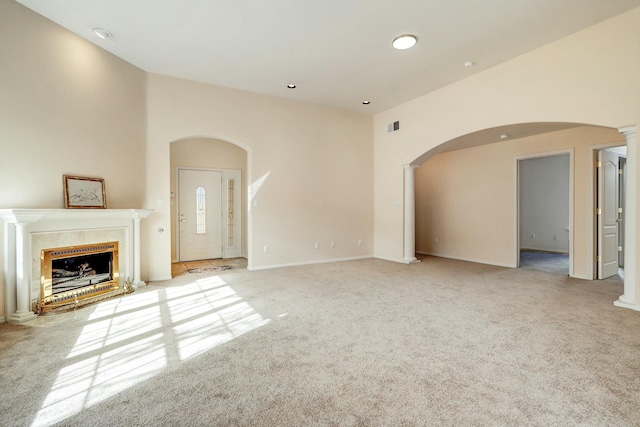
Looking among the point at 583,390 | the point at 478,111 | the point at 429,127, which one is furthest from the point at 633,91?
the point at 583,390

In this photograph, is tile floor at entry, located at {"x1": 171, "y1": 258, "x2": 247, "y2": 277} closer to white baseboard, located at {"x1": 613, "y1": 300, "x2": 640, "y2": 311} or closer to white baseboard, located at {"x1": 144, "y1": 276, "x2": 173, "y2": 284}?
white baseboard, located at {"x1": 144, "y1": 276, "x2": 173, "y2": 284}

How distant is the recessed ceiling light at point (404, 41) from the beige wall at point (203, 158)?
4401mm

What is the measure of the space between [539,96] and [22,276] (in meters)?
6.50

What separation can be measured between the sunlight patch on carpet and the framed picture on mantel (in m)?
1.27

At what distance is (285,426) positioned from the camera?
1560mm

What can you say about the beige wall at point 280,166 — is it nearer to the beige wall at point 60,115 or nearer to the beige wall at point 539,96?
the beige wall at point 60,115

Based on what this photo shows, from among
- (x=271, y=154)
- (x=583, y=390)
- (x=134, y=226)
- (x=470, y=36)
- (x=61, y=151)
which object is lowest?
(x=583, y=390)

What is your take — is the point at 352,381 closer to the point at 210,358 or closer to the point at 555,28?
the point at 210,358

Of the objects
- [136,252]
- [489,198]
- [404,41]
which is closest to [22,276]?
[136,252]

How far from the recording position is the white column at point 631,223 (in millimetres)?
3352

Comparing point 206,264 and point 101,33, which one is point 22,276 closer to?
point 101,33

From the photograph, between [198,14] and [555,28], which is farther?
[555,28]

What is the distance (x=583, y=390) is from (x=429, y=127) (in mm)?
4644

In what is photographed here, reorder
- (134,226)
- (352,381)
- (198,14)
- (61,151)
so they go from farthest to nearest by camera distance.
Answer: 1. (134,226)
2. (61,151)
3. (198,14)
4. (352,381)
